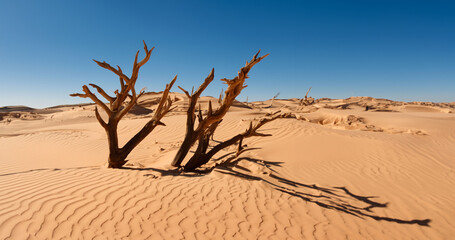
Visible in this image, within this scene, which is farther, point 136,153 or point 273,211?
point 136,153

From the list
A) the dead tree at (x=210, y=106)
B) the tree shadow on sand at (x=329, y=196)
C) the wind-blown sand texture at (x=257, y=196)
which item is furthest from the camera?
the dead tree at (x=210, y=106)

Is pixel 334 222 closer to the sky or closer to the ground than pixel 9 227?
closer to the ground

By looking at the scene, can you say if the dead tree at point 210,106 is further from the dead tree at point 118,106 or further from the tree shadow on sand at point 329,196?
the tree shadow on sand at point 329,196

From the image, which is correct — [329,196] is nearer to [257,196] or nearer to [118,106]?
[257,196]

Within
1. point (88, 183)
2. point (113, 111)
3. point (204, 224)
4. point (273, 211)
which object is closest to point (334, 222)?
point (273, 211)

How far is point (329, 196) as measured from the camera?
3824 mm

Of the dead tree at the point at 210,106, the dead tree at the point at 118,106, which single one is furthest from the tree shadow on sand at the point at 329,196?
the dead tree at the point at 118,106

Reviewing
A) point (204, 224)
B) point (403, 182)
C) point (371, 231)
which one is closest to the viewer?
point (204, 224)

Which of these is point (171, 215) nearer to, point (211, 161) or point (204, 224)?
point (204, 224)

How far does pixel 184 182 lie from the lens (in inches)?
152

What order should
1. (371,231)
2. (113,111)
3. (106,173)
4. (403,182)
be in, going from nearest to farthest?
(371,231), (106,173), (403,182), (113,111)

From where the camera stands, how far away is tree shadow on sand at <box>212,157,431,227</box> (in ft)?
10.7

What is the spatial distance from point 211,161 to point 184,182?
2.44 metres

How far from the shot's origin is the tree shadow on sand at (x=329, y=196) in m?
3.28
